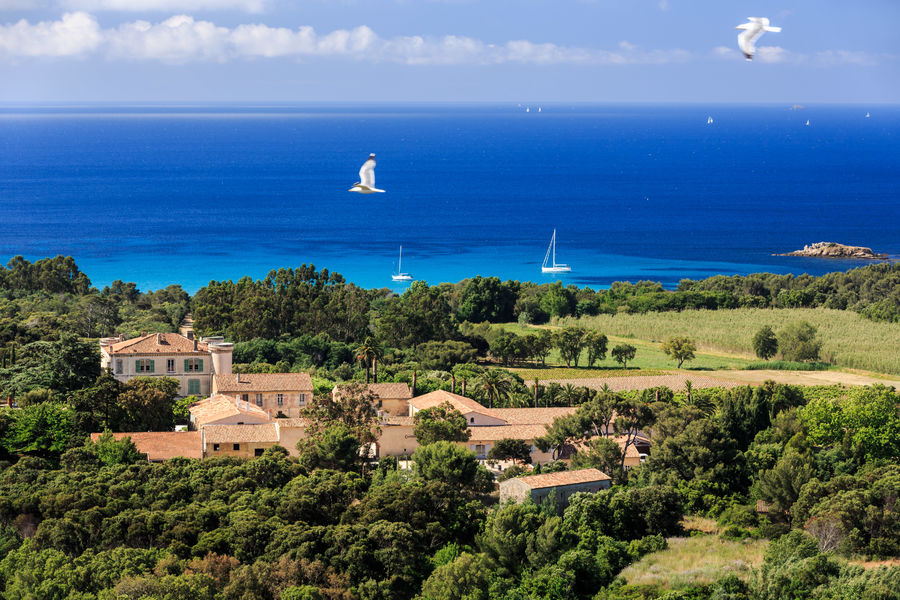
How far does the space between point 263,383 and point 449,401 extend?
8.09 m

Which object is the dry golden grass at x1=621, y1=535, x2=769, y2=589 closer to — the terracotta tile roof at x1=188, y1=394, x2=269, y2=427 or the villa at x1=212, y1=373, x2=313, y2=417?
the terracotta tile roof at x1=188, y1=394, x2=269, y2=427

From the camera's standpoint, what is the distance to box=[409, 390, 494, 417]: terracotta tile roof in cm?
4225

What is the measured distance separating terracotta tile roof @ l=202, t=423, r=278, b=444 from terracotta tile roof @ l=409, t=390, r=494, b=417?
6.57 m

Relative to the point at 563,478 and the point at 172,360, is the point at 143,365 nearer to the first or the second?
the point at 172,360

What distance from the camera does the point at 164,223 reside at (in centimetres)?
12681

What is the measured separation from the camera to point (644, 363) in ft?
197

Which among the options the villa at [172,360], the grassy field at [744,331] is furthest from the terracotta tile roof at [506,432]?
the grassy field at [744,331]

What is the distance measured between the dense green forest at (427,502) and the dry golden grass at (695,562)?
1.54ft

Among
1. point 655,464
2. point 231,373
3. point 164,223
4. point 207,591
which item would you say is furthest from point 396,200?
point 207,591

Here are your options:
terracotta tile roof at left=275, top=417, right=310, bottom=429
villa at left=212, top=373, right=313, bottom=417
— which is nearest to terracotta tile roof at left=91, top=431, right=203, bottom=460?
terracotta tile roof at left=275, top=417, right=310, bottom=429

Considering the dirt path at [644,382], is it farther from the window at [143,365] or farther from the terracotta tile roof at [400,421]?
the window at [143,365]

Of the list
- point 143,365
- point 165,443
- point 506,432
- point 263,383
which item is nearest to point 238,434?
point 165,443

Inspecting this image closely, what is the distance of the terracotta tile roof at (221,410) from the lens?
40331 mm

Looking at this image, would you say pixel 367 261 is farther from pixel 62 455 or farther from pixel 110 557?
pixel 110 557
